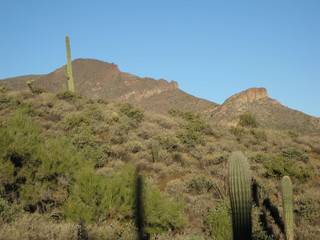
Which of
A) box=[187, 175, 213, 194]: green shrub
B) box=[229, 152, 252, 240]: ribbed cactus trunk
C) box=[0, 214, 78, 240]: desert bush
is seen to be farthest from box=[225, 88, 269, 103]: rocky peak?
box=[0, 214, 78, 240]: desert bush

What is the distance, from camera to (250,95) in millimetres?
47062

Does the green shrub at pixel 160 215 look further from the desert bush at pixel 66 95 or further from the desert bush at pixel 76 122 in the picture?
the desert bush at pixel 66 95

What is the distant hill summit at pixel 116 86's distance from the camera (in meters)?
56.2

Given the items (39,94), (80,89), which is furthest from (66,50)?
(80,89)

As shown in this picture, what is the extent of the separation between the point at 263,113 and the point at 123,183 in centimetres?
3517

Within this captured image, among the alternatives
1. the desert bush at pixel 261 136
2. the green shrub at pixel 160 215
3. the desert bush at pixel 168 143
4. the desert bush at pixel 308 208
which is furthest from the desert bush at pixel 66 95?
the desert bush at pixel 308 208

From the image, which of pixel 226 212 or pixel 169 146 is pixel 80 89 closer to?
pixel 169 146

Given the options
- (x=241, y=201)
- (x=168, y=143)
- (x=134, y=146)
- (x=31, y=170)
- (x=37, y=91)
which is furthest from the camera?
(x=37, y=91)

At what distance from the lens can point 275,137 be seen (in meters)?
24.2

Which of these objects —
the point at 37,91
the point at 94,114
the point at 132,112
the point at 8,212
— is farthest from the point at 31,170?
the point at 37,91

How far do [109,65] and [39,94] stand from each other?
170 ft

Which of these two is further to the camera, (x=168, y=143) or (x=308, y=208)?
(x=168, y=143)

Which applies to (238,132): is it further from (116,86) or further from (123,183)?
(116,86)

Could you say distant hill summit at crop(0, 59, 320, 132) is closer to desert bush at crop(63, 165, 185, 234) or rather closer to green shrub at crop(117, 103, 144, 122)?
green shrub at crop(117, 103, 144, 122)
